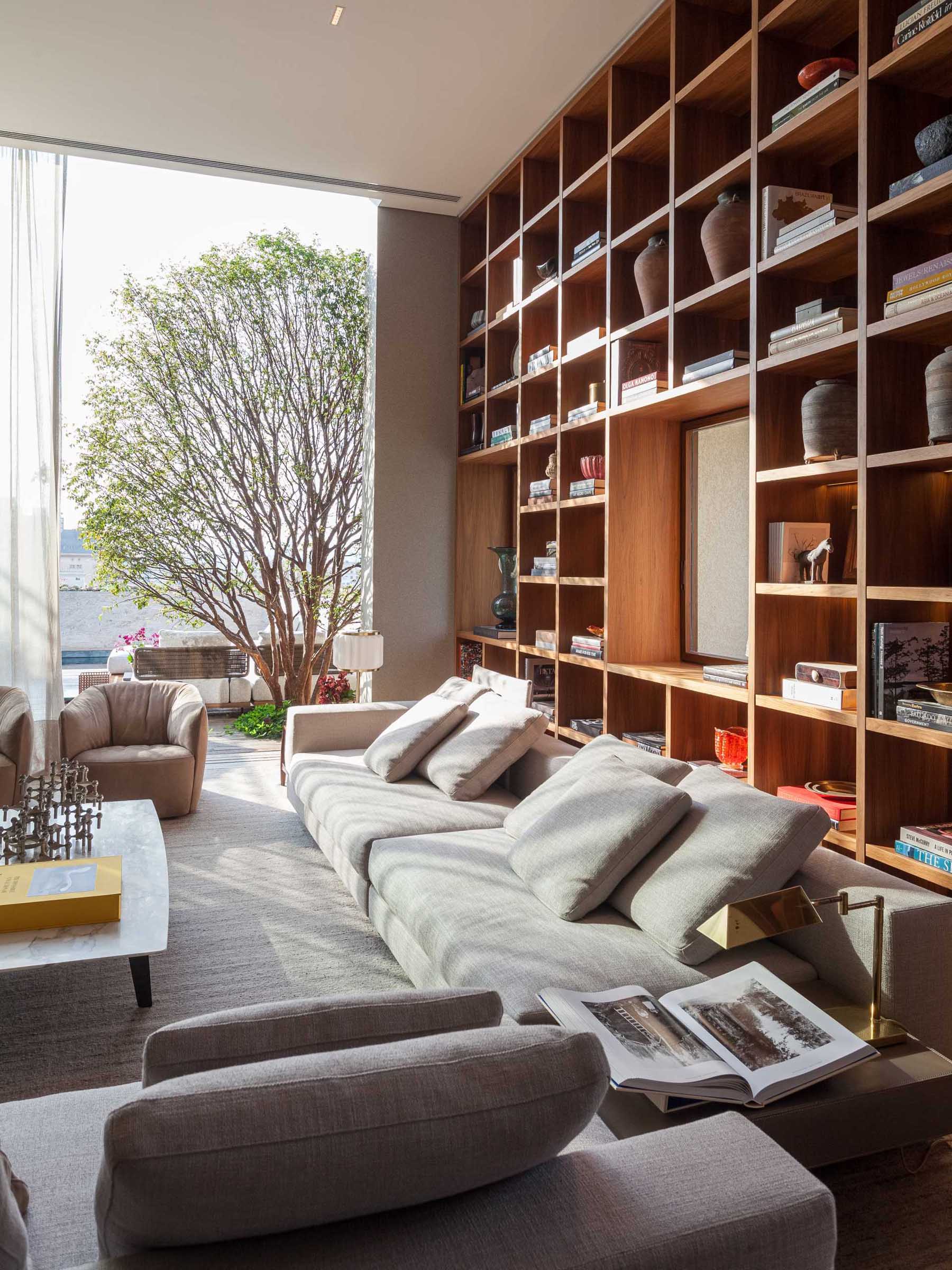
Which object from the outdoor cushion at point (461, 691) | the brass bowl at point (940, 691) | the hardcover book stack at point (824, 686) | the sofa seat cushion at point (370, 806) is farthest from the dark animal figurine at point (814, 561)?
the outdoor cushion at point (461, 691)

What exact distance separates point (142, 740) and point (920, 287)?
13.4ft

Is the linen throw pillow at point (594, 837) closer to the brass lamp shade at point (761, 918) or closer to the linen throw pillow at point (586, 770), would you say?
the linen throw pillow at point (586, 770)

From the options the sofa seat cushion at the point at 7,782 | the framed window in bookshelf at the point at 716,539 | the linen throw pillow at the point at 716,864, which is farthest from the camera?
the sofa seat cushion at the point at 7,782

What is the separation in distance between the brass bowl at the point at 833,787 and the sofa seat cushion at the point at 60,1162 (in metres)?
1.98

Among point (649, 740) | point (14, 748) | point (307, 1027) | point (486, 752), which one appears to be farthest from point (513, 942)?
point (14, 748)

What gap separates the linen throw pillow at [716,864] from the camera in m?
2.02

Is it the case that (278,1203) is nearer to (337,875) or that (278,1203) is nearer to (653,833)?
(653,833)

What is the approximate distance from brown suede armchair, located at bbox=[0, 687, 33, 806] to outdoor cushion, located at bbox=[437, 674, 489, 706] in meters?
1.87

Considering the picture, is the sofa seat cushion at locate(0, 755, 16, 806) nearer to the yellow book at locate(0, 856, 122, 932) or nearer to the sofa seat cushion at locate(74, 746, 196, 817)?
the sofa seat cushion at locate(74, 746, 196, 817)

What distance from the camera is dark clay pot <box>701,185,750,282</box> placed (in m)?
3.01

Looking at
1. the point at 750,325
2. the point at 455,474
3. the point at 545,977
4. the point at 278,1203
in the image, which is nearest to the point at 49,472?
the point at 455,474

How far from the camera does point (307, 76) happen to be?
12.6ft

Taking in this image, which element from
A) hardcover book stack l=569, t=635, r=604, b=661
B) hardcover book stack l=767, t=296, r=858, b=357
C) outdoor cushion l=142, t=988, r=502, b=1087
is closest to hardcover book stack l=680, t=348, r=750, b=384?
hardcover book stack l=767, t=296, r=858, b=357

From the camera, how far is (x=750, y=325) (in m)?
2.85
